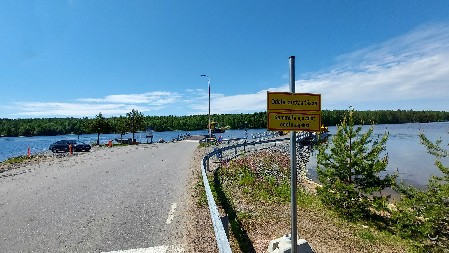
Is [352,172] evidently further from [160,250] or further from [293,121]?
[160,250]

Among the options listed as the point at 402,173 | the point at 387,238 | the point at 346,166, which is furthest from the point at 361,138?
the point at 402,173

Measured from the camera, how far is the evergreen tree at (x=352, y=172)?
601 inches

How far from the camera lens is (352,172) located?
53.7ft

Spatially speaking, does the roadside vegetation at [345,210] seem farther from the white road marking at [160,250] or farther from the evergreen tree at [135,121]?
the evergreen tree at [135,121]

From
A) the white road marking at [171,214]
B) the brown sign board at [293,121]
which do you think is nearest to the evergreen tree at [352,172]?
the white road marking at [171,214]

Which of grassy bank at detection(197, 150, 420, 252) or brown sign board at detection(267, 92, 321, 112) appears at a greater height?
brown sign board at detection(267, 92, 321, 112)

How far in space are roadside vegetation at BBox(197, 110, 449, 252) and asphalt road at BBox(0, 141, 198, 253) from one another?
65.8 inches

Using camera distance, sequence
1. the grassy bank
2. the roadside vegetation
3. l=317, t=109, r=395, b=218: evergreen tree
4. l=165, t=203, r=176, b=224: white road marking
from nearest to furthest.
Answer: l=165, t=203, r=176, b=224: white road marking
the grassy bank
the roadside vegetation
l=317, t=109, r=395, b=218: evergreen tree

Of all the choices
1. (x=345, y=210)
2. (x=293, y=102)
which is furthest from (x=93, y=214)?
(x=345, y=210)

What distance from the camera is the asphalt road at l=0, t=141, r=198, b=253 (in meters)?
6.39

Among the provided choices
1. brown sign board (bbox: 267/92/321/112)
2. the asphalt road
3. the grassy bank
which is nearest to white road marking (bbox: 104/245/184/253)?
the asphalt road

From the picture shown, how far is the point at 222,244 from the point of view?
4.37 metres

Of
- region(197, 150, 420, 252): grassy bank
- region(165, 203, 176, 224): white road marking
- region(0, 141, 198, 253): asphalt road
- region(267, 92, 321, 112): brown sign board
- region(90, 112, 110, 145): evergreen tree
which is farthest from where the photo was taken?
region(90, 112, 110, 145): evergreen tree

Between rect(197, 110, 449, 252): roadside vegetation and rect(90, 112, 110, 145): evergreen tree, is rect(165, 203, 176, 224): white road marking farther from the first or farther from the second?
rect(90, 112, 110, 145): evergreen tree
